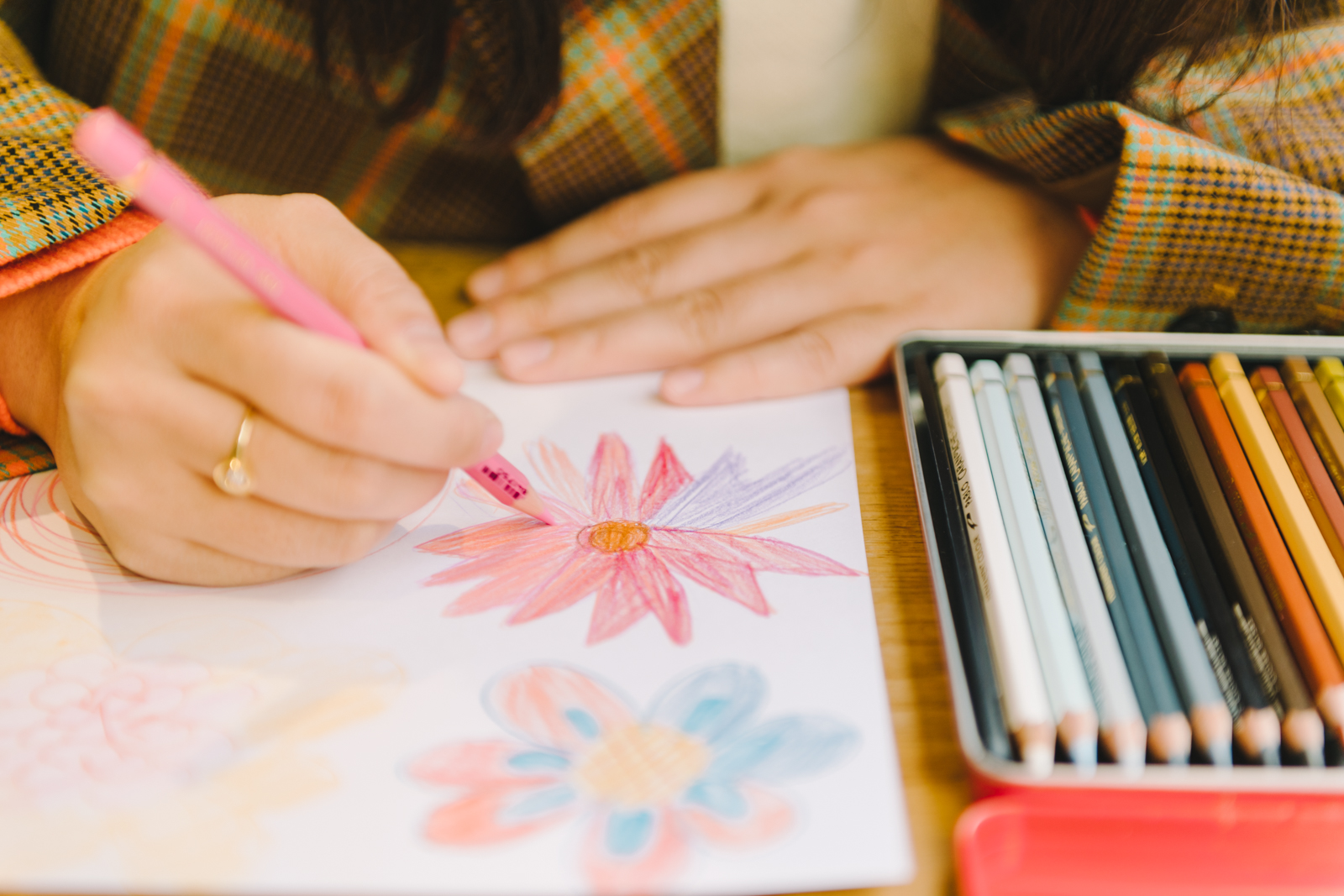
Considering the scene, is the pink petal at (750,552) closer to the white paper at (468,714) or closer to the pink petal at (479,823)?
the white paper at (468,714)

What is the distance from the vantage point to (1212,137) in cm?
38

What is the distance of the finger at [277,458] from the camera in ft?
0.78

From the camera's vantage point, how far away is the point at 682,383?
0.36 metres

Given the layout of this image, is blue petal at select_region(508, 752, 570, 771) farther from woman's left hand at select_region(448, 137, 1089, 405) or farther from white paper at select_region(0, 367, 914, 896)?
woman's left hand at select_region(448, 137, 1089, 405)

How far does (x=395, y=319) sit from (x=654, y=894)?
0.54 feet

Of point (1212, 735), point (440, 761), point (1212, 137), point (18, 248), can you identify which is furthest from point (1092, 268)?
point (18, 248)

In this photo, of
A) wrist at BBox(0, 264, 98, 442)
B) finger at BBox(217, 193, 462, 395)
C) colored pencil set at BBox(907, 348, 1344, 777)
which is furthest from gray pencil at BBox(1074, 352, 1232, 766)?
wrist at BBox(0, 264, 98, 442)

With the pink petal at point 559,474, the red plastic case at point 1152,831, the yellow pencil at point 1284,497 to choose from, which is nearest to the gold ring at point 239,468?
the pink petal at point 559,474

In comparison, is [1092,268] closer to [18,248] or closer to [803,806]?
[803,806]

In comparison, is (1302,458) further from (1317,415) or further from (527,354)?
(527,354)

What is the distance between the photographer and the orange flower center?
0.96 ft

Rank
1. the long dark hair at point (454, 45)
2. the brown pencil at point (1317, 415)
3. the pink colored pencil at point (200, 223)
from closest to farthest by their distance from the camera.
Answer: the pink colored pencil at point (200, 223)
the brown pencil at point (1317, 415)
the long dark hair at point (454, 45)

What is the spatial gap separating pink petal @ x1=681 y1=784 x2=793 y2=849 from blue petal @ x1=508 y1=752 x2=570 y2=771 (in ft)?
0.12

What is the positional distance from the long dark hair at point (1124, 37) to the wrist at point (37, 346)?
0.42m
